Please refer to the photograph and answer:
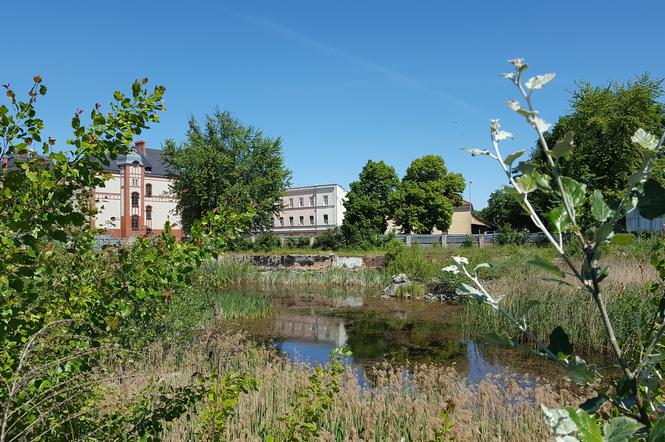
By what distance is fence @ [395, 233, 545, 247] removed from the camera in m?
29.5

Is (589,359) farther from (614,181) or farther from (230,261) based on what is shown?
(614,181)

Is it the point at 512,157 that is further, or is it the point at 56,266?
the point at 56,266

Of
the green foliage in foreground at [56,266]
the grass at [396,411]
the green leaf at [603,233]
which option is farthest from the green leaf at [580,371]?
the grass at [396,411]

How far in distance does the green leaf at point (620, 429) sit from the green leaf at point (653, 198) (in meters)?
0.40

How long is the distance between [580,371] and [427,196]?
4357 centimetres

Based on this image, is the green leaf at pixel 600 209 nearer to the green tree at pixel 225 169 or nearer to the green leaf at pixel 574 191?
the green leaf at pixel 574 191

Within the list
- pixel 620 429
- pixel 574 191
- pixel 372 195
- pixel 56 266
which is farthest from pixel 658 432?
pixel 372 195

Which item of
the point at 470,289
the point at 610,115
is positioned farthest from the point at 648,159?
the point at 610,115

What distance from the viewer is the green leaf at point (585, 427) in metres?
0.84

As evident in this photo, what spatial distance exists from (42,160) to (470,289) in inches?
103

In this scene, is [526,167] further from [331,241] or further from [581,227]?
[331,241]

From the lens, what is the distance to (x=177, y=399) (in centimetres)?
320

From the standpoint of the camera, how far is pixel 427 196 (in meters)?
43.8

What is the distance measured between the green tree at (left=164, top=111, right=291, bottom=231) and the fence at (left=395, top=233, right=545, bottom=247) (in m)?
11.0
